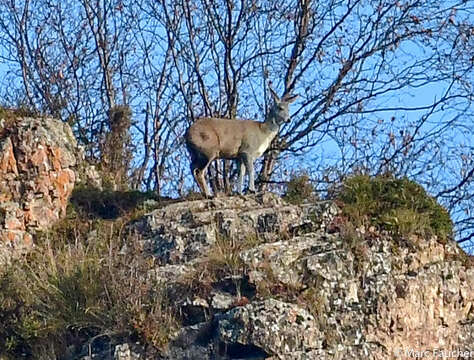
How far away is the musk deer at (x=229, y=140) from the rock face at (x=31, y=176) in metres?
1.91

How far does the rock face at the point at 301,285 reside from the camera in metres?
11.5

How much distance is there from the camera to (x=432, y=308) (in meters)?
13.2

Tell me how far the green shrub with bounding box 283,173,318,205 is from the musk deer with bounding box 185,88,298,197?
2.02 feet

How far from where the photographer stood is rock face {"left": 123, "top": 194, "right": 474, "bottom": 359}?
11547mm

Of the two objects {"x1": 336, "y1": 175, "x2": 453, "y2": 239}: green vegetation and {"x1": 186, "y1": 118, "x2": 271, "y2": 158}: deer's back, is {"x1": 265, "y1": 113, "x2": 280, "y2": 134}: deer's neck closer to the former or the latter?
{"x1": 186, "y1": 118, "x2": 271, "y2": 158}: deer's back

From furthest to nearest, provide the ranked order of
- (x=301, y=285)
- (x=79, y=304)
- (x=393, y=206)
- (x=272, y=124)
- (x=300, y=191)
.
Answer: (x=272, y=124), (x=300, y=191), (x=393, y=206), (x=301, y=285), (x=79, y=304)

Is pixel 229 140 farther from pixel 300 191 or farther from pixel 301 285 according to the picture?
pixel 301 285

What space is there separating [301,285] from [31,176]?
16.8 ft

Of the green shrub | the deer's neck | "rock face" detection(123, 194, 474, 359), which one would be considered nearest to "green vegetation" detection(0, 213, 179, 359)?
"rock face" detection(123, 194, 474, 359)

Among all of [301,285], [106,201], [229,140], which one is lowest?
[301,285]

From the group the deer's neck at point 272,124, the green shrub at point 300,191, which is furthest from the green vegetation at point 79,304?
the deer's neck at point 272,124

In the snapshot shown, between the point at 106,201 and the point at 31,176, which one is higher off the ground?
the point at 31,176

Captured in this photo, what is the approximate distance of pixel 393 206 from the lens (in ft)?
47.0

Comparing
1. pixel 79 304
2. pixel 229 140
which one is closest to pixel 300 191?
pixel 229 140
